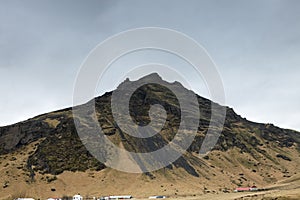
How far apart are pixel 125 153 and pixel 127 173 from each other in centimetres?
1383

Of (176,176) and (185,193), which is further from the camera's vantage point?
(176,176)

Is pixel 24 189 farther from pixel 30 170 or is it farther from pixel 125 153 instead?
pixel 125 153

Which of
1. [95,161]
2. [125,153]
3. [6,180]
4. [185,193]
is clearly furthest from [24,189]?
[185,193]

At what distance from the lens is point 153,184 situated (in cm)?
17138

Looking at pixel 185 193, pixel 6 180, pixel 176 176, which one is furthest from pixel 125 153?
pixel 6 180

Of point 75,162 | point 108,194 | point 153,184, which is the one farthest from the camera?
point 75,162

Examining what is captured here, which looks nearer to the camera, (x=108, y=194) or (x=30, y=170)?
(x=108, y=194)

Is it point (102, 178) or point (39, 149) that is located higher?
point (39, 149)

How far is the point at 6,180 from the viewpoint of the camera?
166375 mm

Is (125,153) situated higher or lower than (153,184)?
higher

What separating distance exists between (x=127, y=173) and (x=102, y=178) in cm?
1241

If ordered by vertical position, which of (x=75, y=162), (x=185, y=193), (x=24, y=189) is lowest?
(x=185, y=193)

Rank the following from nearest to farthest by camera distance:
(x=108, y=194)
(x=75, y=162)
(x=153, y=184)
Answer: (x=108, y=194)
(x=153, y=184)
(x=75, y=162)

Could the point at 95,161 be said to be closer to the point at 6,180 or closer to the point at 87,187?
the point at 87,187
